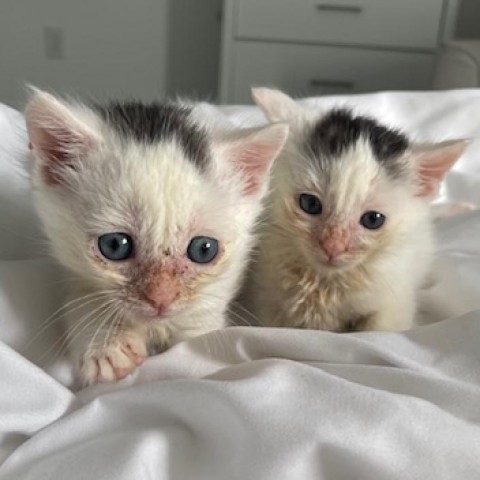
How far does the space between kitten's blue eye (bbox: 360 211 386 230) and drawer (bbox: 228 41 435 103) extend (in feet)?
6.60

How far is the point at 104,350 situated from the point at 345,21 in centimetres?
234

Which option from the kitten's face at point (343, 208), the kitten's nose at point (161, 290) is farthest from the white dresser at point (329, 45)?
the kitten's nose at point (161, 290)

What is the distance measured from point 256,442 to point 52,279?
402mm

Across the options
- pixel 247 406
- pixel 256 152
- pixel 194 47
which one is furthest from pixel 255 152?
pixel 194 47

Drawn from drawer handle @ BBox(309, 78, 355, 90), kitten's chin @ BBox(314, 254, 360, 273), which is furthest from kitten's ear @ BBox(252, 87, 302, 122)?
drawer handle @ BBox(309, 78, 355, 90)

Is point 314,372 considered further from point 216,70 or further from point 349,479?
point 216,70

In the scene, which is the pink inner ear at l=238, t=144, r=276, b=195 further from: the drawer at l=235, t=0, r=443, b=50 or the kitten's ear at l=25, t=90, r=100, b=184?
the drawer at l=235, t=0, r=443, b=50

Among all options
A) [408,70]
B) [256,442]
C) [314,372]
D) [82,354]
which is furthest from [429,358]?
[408,70]

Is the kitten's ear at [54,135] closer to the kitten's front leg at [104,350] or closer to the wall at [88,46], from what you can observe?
the kitten's front leg at [104,350]

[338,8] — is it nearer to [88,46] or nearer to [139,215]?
[88,46]

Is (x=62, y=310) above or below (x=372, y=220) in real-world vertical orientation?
below

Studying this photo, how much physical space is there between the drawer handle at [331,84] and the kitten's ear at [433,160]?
203 centimetres

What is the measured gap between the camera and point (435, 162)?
39.7 inches

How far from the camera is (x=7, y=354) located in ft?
2.52
